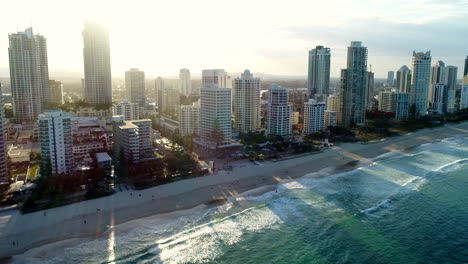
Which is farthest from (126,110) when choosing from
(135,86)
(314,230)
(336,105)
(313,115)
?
(314,230)

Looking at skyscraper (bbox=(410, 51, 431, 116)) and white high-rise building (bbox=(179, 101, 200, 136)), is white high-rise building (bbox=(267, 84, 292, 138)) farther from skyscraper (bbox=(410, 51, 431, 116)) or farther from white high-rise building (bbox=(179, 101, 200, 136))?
skyscraper (bbox=(410, 51, 431, 116))

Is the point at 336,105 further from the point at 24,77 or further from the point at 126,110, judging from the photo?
the point at 24,77

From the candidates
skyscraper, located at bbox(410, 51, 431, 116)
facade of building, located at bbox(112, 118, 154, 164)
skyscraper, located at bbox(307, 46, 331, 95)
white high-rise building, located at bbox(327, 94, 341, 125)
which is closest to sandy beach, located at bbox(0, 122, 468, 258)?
facade of building, located at bbox(112, 118, 154, 164)

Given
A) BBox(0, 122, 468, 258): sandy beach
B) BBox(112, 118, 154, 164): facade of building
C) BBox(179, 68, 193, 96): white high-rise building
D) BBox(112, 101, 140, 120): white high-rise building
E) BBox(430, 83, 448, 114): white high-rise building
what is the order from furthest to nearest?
BBox(179, 68, 193, 96): white high-rise building
BBox(430, 83, 448, 114): white high-rise building
BBox(112, 101, 140, 120): white high-rise building
BBox(112, 118, 154, 164): facade of building
BBox(0, 122, 468, 258): sandy beach

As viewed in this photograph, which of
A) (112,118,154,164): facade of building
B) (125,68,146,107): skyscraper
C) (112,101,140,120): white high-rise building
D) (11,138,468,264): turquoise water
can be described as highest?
(125,68,146,107): skyscraper

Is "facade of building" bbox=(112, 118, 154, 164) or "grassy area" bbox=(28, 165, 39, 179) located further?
"facade of building" bbox=(112, 118, 154, 164)
